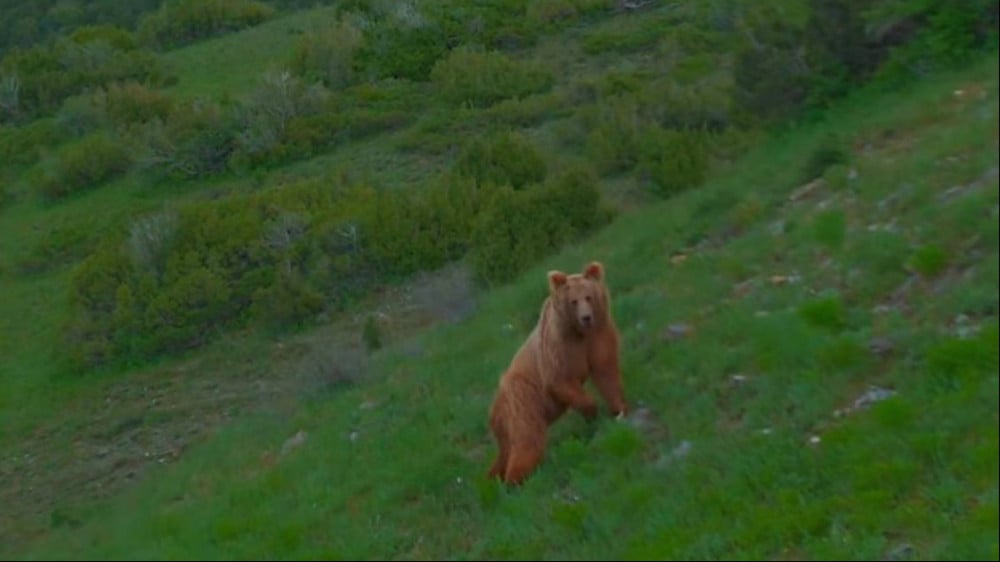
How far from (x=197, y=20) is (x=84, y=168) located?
17.1 meters

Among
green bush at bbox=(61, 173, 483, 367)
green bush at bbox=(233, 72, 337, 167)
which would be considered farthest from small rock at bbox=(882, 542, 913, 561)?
green bush at bbox=(233, 72, 337, 167)

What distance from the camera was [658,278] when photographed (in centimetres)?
1630

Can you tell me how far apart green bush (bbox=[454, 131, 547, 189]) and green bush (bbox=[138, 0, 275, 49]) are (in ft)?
86.7

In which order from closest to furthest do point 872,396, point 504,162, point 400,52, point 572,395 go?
point 872,396, point 572,395, point 504,162, point 400,52

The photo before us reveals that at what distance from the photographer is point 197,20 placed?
56562mm

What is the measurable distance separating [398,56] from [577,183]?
1920cm

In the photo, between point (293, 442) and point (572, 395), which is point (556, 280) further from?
point (293, 442)

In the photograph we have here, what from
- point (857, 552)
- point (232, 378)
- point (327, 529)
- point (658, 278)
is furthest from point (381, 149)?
point (857, 552)

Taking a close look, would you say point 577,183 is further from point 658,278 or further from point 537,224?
point 658,278

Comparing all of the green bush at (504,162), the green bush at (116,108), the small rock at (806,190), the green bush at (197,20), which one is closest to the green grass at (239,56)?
the green bush at (197,20)

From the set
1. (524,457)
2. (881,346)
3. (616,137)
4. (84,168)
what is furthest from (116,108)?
(881,346)

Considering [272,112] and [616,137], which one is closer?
[616,137]

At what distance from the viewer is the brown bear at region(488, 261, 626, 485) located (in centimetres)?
1273

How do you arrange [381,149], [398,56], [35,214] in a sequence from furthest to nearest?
[398,56] < [35,214] < [381,149]
